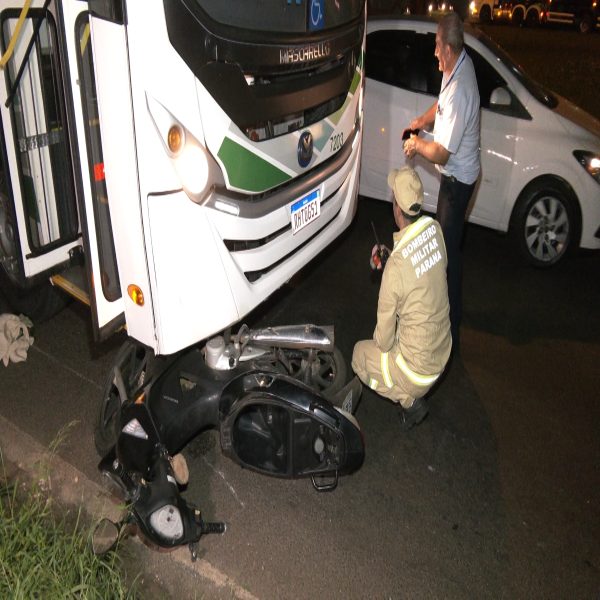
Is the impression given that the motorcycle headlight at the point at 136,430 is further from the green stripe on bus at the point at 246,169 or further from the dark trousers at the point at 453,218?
the dark trousers at the point at 453,218

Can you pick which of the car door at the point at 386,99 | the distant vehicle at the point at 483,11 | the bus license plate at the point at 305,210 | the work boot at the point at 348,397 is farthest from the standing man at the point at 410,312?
the distant vehicle at the point at 483,11

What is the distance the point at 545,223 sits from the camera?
562 cm

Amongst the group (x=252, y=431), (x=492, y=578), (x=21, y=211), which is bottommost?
(x=492, y=578)

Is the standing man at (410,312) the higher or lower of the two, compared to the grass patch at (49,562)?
higher

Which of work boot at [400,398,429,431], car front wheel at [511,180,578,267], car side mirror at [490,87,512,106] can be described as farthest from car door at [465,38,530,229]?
work boot at [400,398,429,431]

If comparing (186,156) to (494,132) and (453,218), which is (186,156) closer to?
(453,218)

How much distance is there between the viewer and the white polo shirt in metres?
4.11

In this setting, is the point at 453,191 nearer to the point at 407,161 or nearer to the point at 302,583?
the point at 407,161

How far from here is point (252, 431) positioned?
3494 millimetres

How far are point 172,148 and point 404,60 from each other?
3723 mm

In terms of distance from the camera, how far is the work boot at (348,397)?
356cm

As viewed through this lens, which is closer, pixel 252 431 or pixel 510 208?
pixel 252 431

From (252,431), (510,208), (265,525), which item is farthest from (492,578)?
(510,208)

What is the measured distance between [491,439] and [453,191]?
152 centimetres
